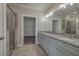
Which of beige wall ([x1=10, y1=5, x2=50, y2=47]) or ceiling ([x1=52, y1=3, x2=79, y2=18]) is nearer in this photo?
ceiling ([x1=52, y1=3, x2=79, y2=18])

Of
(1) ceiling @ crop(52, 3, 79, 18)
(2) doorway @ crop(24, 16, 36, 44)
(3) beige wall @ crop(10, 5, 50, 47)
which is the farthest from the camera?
(2) doorway @ crop(24, 16, 36, 44)

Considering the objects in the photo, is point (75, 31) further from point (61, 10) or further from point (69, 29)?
point (61, 10)

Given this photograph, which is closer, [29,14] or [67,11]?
[67,11]

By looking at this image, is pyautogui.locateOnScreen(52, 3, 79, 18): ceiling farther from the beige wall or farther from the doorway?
the doorway

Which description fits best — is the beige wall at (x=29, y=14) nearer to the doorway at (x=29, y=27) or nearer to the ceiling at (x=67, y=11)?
the ceiling at (x=67, y=11)

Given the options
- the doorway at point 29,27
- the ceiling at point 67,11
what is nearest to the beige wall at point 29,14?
the ceiling at point 67,11

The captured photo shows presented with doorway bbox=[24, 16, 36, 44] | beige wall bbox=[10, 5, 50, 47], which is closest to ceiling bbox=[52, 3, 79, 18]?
beige wall bbox=[10, 5, 50, 47]

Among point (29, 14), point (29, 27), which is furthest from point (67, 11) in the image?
point (29, 27)

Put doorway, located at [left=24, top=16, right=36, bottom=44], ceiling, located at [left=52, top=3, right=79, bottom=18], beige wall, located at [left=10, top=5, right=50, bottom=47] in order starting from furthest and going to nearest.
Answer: doorway, located at [left=24, top=16, right=36, bottom=44]
beige wall, located at [left=10, top=5, right=50, bottom=47]
ceiling, located at [left=52, top=3, right=79, bottom=18]

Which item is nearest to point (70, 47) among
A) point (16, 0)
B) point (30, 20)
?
point (16, 0)

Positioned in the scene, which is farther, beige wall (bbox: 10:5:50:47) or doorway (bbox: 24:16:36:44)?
doorway (bbox: 24:16:36:44)

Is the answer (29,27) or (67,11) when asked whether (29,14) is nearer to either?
(67,11)

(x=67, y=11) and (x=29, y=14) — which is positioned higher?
(x=29, y=14)

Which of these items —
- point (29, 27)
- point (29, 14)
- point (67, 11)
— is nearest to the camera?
point (67, 11)
